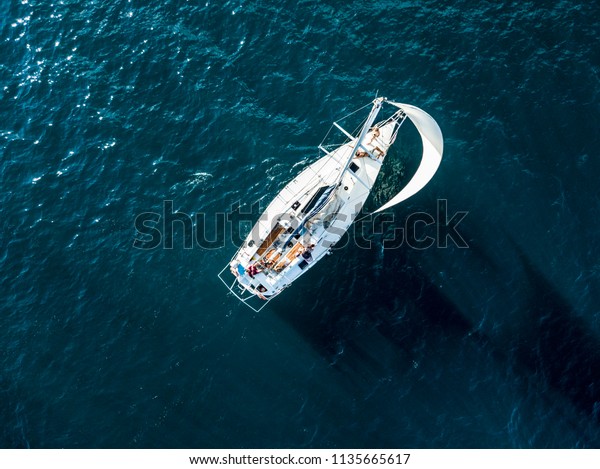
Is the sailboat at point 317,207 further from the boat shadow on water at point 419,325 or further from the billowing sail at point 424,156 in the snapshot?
the boat shadow on water at point 419,325

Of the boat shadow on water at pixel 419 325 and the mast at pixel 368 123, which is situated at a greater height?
the mast at pixel 368 123

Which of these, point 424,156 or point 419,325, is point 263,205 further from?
point 419,325

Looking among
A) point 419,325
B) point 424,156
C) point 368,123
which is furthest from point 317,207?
point 419,325

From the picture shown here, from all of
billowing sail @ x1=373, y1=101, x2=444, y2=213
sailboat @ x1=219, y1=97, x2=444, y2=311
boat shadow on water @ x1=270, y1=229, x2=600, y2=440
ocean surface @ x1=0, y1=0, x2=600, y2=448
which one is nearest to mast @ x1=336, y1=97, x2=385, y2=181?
sailboat @ x1=219, y1=97, x2=444, y2=311

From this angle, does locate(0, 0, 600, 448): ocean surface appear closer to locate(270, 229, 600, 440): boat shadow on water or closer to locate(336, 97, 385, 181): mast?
locate(270, 229, 600, 440): boat shadow on water

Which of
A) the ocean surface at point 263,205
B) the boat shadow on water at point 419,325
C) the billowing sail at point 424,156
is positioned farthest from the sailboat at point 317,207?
the boat shadow on water at point 419,325

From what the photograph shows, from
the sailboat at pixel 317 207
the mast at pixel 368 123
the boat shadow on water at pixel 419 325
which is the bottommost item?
the boat shadow on water at pixel 419 325

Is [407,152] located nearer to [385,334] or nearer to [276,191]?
[276,191]

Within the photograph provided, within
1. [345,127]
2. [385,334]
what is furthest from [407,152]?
[385,334]
